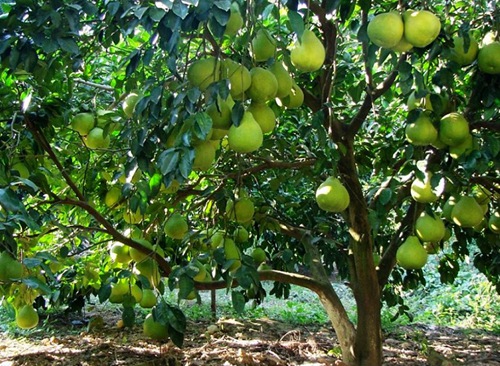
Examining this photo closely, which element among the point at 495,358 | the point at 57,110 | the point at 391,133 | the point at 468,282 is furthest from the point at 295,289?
the point at 57,110

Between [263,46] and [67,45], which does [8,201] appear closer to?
[67,45]

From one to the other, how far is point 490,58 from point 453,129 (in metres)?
0.32

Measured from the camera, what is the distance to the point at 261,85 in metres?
1.59

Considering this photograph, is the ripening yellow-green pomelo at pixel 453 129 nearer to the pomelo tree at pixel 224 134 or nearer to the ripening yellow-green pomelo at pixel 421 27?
the pomelo tree at pixel 224 134

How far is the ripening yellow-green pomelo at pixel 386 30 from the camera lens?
71.9 inches

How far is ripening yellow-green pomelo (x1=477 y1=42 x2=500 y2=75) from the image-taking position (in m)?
2.24

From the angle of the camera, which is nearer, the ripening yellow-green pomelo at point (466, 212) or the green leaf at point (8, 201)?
the green leaf at point (8, 201)

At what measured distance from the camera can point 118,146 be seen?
9.03 feet

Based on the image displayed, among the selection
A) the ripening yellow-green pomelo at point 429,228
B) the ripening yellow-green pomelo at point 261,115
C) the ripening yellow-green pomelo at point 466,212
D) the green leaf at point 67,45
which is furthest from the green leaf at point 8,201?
the ripening yellow-green pomelo at point 466,212

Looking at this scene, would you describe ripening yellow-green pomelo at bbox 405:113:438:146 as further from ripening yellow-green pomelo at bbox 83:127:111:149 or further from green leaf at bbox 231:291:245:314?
ripening yellow-green pomelo at bbox 83:127:111:149

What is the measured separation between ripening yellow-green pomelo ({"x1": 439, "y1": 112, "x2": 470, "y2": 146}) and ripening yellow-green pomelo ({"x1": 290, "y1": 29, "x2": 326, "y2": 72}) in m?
0.88

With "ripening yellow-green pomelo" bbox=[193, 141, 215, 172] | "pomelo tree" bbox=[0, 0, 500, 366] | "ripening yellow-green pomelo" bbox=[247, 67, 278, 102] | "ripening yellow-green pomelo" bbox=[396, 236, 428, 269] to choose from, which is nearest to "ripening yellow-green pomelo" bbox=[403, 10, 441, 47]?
"pomelo tree" bbox=[0, 0, 500, 366]

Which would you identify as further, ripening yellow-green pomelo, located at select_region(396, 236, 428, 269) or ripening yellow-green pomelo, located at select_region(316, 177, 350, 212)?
ripening yellow-green pomelo, located at select_region(396, 236, 428, 269)

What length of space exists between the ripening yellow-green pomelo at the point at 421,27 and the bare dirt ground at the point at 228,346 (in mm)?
2127
